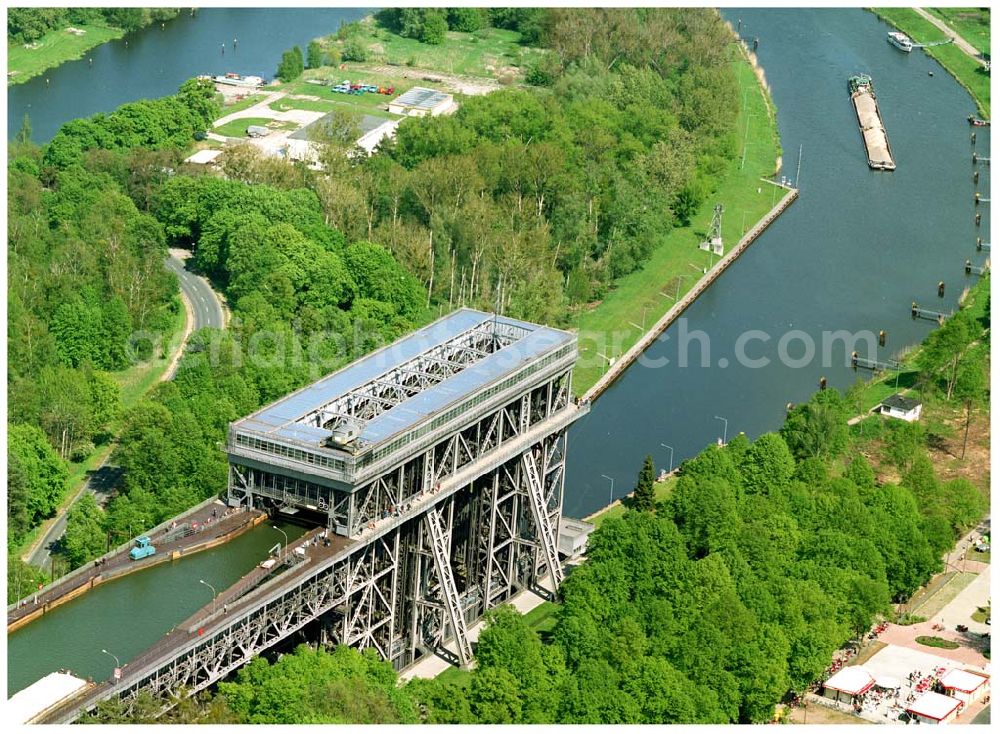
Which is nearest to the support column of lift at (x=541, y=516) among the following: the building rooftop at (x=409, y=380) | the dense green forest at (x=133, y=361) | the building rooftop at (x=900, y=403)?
the building rooftop at (x=409, y=380)

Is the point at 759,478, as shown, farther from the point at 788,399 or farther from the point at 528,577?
the point at 788,399

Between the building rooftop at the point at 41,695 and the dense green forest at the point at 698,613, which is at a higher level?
the building rooftop at the point at 41,695

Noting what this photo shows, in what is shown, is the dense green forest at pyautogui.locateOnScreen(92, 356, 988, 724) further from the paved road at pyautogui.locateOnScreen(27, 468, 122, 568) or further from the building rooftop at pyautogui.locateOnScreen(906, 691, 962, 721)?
the paved road at pyautogui.locateOnScreen(27, 468, 122, 568)

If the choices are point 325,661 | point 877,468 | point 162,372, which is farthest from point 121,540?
point 877,468

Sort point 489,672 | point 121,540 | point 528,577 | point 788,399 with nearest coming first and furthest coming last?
point 489,672 < point 121,540 < point 528,577 < point 788,399

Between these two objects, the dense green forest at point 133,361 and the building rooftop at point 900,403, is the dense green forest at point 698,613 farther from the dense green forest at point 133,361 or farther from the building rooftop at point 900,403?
the dense green forest at point 133,361

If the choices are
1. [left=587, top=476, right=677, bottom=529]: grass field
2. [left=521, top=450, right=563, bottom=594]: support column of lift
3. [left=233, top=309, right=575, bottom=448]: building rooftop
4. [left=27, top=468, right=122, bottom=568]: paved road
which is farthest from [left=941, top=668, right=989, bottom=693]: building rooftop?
[left=27, top=468, right=122, bottom=568]: paved road
